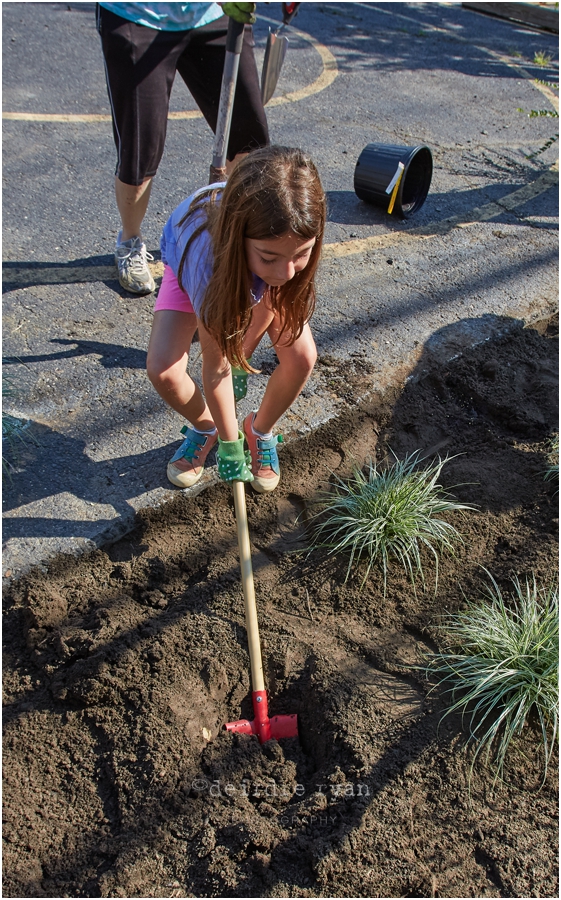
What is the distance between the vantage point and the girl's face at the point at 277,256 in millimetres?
1916

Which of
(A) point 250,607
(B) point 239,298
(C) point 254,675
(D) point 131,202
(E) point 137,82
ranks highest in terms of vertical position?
(E) point 137,82

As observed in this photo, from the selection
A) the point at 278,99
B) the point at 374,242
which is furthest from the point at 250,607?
the point at 278,99

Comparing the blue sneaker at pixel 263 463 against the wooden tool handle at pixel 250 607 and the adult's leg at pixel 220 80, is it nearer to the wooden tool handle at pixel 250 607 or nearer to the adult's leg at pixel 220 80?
the wooden tool handle at pixel 250 607

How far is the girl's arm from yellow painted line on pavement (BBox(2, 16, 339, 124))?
3.75 m

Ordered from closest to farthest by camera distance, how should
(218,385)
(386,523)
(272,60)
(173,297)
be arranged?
(218,385)
(173,297)
(386,523)
(272,60)

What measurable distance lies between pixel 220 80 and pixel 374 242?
1.52 metres

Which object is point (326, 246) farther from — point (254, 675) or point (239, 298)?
point (254, 675)

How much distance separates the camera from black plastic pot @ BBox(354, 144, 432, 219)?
438 cm

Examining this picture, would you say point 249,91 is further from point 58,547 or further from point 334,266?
point 58,547

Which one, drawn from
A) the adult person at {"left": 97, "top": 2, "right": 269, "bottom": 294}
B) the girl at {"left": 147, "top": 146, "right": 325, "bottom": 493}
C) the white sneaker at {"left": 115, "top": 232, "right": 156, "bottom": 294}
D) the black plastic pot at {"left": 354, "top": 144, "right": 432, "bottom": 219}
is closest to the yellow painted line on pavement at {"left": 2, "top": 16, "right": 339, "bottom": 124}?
the black plastic pot at {"left": 354, "top": 144, "right": 432, "bottom": 219}

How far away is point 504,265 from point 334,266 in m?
1.07

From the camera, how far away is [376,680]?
231 cm

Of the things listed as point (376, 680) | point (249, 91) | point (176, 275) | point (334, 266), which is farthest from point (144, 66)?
point (376, 680)

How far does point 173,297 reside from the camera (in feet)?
8.18
